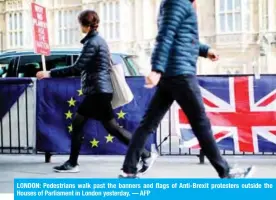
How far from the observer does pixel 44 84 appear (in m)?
5.36

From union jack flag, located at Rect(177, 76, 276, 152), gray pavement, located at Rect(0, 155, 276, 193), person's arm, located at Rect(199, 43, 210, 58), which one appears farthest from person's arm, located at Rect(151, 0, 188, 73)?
Result: union jack flag, located at Rect(177, 76, 276, 152)

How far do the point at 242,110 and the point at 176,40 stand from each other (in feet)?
5.77

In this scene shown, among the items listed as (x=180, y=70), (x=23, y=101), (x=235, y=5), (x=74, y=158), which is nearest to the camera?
(x=180, y=70)

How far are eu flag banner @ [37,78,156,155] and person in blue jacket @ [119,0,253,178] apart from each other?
1.47 metres

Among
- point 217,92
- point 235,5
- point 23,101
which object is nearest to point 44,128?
point 23,101

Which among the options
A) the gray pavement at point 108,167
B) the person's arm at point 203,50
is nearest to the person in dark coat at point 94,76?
the gray pavement at point 108,167

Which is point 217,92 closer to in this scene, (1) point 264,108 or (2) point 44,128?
(1) point 264,108

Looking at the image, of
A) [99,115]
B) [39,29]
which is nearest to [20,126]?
[39,29]

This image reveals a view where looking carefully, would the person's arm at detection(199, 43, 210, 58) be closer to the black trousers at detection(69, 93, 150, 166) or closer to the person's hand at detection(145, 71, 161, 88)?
the person's hand at detection(145, 71, 161, 88)

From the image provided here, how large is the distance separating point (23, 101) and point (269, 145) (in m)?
A: 2.19

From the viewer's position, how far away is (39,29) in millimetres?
6113

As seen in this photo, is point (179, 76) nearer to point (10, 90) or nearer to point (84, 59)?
point (84, 59)
